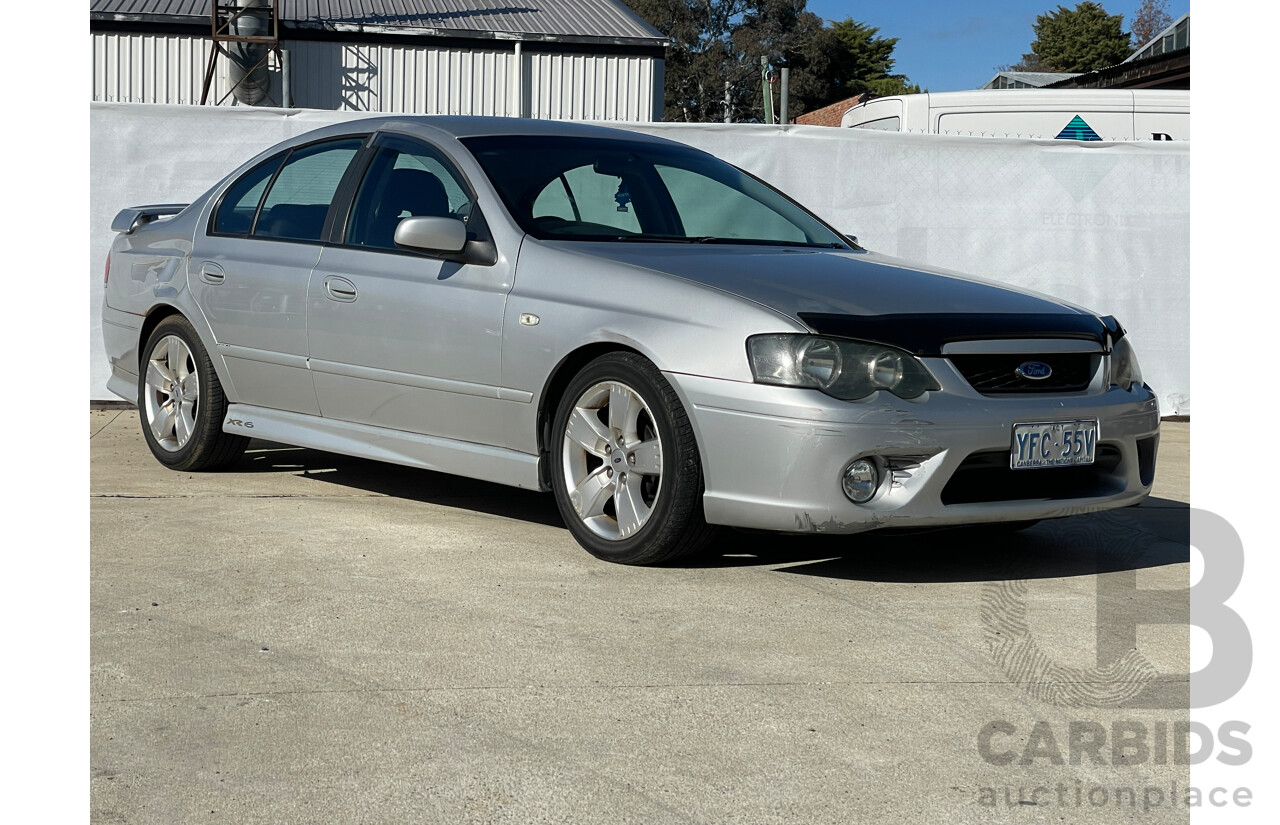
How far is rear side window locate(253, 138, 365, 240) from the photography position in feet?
19.5

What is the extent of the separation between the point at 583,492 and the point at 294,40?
20908 mm

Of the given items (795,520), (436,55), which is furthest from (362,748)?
(436,55)

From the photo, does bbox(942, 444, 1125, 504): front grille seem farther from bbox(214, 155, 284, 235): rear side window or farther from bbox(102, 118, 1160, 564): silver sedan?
bbox(214, 155, 284, 235): rear side window

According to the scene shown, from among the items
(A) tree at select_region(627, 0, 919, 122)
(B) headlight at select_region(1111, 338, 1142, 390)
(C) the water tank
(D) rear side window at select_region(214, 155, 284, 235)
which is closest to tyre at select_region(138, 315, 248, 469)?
(D) rear side window at select_region(214, 155, 284, 235)

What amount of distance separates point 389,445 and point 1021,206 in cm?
531

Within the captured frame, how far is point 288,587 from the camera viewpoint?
14.4 feet

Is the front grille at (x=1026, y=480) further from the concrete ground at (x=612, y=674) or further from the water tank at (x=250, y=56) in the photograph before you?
the water tank at (x=250, y=56)

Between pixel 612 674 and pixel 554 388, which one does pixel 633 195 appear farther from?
pixel 612 674

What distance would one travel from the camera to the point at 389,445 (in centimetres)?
557

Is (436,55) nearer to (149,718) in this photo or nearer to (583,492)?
(583,492)

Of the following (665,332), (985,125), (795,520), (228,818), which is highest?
(985,125)

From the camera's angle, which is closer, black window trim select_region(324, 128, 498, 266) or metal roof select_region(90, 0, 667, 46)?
black window trim select_region(324, 128, 498, 266)

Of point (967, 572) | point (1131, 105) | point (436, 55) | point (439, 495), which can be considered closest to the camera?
point (967, 572)

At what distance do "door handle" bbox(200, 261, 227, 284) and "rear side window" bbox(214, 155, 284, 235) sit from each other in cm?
17
